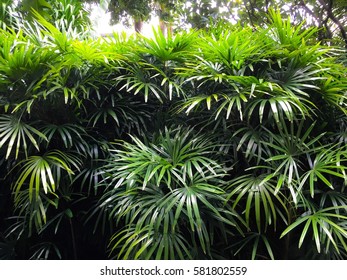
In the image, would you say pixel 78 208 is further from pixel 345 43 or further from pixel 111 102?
pixel 345 43

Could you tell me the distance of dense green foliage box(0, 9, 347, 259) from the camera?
3.97 feet

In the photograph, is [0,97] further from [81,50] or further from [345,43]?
[345,43]

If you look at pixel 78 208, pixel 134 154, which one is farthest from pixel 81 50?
pixel 78 208

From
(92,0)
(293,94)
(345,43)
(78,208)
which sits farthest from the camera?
(92,0)

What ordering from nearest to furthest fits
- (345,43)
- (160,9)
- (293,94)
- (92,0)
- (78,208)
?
(293,94), (78,208), (345,43), (92,0), (160,9)

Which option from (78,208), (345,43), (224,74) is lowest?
(78,208)

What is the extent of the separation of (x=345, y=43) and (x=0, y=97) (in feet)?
9.29

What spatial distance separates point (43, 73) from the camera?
1.48m

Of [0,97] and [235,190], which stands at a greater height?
[0,97]

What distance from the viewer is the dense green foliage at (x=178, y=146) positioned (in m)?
1.21

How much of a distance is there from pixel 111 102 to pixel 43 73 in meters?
0.38

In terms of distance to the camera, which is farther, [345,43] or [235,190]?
[345,43]

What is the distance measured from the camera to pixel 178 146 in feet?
4.46
